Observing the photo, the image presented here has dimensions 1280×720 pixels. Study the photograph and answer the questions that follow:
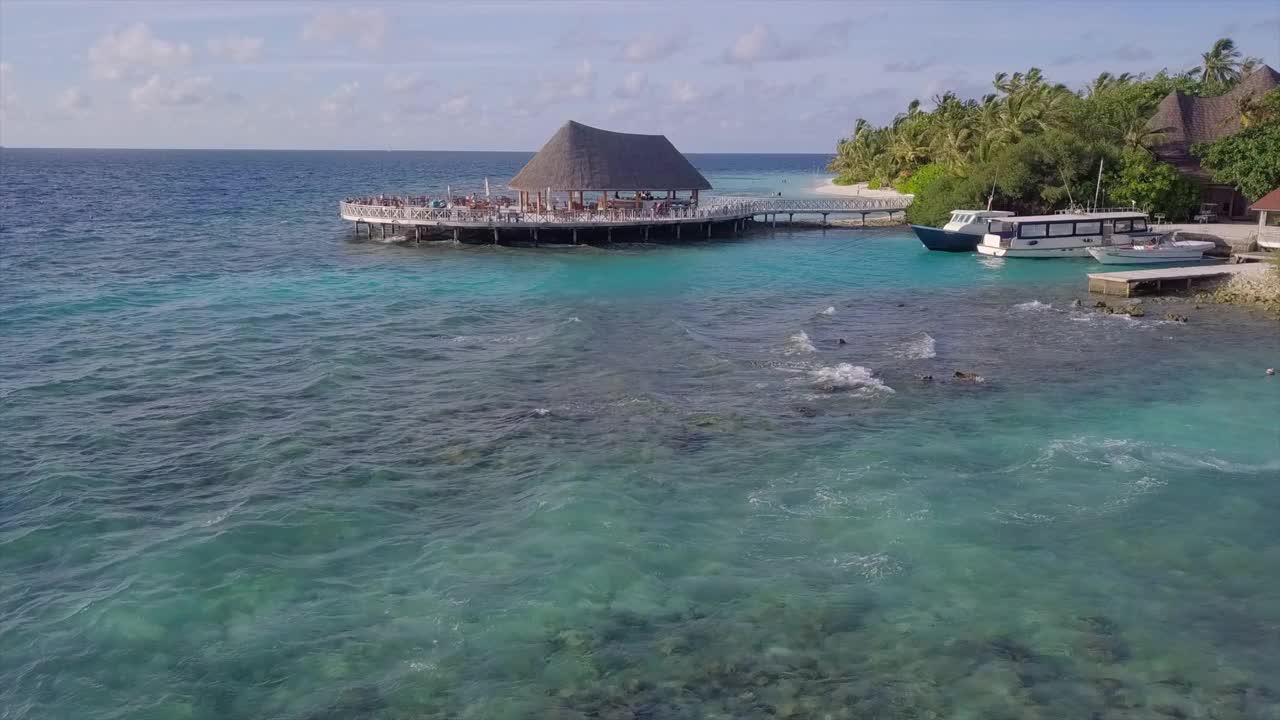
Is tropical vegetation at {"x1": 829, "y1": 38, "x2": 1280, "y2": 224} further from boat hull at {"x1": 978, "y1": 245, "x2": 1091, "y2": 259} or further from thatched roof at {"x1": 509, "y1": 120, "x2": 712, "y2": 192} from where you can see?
thatched roof at {"x1": 509, "y1": 120, "x2": 712, "y2": 192}

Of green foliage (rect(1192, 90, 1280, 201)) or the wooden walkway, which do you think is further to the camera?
green foliage (rect(1192, 90, 1280, 201))

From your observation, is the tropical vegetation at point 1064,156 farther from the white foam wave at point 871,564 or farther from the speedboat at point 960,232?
the white foam wave at point 871,564

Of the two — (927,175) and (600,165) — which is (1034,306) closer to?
(600,165)

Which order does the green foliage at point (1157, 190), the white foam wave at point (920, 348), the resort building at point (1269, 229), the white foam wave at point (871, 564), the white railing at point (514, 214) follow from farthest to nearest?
the white railing at point (514, 214)
the green foliage at point (1157, 190)
the resort building at point (1269, 229)
the white foam wave at point (920, 348)
the white foam wave at point (871, 564)

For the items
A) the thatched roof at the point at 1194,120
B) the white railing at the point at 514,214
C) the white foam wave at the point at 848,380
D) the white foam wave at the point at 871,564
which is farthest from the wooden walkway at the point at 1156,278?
the white foam wave at the point at 871,564

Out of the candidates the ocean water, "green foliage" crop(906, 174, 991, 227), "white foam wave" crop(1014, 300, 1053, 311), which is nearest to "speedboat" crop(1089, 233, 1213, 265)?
"white foam wave" crop(1014, 300, 1053, 311)

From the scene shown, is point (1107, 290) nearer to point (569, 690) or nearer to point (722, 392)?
point (722, 392)
